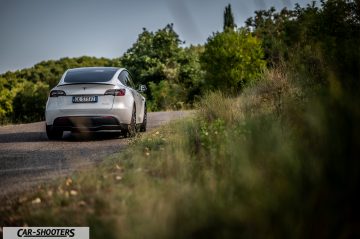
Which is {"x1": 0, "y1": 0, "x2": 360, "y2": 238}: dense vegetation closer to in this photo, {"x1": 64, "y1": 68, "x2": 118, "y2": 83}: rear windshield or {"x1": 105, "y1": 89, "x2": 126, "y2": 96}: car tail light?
{"x1": 105, "y1": 89, "x2": 126, "y2": 96}: car tail light

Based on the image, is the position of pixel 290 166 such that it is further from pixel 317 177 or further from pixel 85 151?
pixel 85 151

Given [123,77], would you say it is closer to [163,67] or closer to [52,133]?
[52,133]

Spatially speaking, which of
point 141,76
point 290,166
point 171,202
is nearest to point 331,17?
point 290,166

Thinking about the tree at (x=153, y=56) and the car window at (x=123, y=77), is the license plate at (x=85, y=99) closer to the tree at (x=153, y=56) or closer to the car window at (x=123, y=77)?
the car window at (x=123, y=77)

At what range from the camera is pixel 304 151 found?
368 cm

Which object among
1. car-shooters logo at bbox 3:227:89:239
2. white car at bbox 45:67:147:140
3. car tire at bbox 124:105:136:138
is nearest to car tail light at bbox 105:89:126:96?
white car at bbox 45:67:147:140

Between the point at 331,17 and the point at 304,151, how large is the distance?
4.92 metres

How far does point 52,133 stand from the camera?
1048cm

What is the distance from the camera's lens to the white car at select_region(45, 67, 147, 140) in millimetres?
9906

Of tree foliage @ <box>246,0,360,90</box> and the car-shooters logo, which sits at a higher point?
tree foliage @ <box>246,0,360,90</box>

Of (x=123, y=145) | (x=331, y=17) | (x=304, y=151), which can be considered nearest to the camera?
(x=304, y=151)

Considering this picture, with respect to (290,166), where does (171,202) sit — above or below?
below

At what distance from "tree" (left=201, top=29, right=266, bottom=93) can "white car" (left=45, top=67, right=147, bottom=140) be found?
17.9 m

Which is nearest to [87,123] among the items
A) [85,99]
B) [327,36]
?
[85,99]
